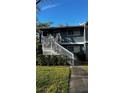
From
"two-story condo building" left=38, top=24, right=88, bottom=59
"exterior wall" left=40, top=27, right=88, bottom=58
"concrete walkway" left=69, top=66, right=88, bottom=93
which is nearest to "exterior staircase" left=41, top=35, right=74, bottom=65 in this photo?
"two-story condo building" left=38, top=24, right=88, bottom=59

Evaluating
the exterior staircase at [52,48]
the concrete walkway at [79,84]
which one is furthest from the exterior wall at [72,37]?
the concrete walkway at [79,84]

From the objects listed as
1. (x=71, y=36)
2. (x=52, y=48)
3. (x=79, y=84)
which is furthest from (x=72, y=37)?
(x=79, y=84)

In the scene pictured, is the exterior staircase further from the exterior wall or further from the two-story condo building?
the exterior wall

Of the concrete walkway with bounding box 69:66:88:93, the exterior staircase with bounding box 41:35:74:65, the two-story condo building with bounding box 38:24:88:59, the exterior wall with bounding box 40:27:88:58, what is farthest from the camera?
the exterior wall with bounding box 40:27:88:58

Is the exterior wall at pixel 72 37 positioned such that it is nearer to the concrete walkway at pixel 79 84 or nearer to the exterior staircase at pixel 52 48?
the exterior staircase at pixel 52 48

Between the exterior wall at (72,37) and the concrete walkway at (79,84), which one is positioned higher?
the exterior wall at (72,37)

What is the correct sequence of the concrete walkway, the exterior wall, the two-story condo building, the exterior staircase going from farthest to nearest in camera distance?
the exterior wall
the two-story condo building
the exterior staircase
the concrete walkway

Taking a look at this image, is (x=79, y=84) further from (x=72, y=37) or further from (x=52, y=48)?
(x=72, y=37)
